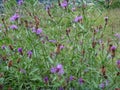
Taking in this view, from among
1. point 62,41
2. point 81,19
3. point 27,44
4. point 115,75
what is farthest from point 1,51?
point 115,75

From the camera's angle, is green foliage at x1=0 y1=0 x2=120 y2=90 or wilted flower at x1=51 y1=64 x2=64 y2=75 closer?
wilted flower at x1=51 y1=64 x2=64 y2=75

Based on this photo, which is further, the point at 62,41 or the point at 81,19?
the point at 62,41

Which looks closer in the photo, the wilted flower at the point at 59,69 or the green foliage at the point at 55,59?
the wilted flower at the point at 59,69

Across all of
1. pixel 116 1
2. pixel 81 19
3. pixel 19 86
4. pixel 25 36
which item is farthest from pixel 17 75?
pixel 116 1

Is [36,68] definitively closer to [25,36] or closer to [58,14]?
[25,36]

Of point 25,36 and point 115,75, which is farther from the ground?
point 25,36

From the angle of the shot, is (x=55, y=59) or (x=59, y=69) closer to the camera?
(x=59, y=69)

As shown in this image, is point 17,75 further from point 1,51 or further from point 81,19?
point 81,19

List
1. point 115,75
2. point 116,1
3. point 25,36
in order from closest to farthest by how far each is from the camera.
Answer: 1. point 115,75
2. point 25,36
3. point 116,1

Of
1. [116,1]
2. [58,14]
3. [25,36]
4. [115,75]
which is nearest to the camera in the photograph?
[115,75]
